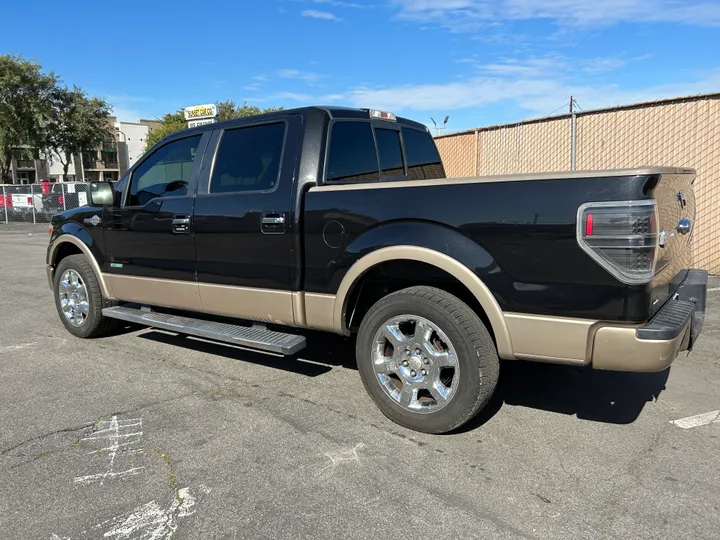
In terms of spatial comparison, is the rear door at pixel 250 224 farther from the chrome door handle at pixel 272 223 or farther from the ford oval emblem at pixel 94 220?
the ford oval emblem at pixel 94 220

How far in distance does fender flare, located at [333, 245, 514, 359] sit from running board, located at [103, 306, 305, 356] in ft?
2.19

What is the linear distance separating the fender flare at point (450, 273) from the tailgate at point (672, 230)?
799 mm

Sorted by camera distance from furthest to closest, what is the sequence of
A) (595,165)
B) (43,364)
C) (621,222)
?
(595,165) < (43,364) < (621,222)

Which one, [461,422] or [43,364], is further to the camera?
[43,364]

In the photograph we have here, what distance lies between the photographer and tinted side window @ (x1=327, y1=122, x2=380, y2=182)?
406 centimetres

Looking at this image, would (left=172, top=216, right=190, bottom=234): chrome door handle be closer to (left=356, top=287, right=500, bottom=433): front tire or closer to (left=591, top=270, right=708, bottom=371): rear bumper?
(left=356, top=287, right=500, bottom=433): front tire

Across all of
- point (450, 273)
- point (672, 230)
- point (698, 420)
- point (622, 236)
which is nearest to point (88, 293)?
point (450, 273)

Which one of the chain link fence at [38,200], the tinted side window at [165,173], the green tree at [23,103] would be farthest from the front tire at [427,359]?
the green tree at [23,103]

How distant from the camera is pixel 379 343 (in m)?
3.57

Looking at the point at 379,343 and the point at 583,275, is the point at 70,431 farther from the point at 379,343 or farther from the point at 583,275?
the point at 583,275

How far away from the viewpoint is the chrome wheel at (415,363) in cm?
335

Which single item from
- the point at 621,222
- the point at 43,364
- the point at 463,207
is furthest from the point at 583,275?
the point at 43,364

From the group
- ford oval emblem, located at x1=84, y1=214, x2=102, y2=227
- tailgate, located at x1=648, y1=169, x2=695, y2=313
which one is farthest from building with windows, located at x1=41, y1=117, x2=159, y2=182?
tailgate, located at x1=648, y1=169, x2=695, y2=313

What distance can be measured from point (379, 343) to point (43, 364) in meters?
3.30
